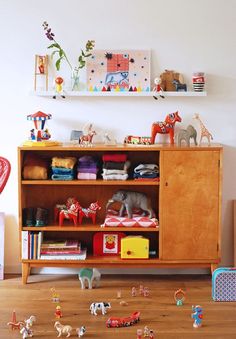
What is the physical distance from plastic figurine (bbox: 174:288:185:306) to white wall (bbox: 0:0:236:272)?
0.82 metres

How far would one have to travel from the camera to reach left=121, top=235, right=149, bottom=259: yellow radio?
4059mm

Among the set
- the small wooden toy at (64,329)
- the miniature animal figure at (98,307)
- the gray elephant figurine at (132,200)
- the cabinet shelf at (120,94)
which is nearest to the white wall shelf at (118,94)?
the cabinet shelf at (120,94)

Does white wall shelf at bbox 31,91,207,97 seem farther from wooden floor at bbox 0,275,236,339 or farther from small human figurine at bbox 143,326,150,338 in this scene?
small human figurine at bbox 143,326,150,338

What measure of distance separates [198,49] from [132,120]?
0.60 metres

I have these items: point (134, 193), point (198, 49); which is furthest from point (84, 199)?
point (198, 49)

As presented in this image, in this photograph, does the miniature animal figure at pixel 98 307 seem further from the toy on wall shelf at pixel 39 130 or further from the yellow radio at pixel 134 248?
the toy on wall shelf at pixel 39 130

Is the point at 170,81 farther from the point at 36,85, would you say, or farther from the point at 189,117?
the point at 36,85

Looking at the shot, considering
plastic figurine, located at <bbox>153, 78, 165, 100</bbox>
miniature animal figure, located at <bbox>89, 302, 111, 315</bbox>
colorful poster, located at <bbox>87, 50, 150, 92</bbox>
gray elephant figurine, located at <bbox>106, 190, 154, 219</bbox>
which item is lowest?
miniature animal figure, located at <bbox>89, 302, 111, 315</bbox>

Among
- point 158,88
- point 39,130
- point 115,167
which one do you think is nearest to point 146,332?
point 115,167

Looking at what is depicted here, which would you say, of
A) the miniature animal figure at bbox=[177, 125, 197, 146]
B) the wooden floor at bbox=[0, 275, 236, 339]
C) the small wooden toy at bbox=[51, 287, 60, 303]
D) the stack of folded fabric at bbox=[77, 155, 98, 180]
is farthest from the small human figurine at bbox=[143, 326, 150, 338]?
the miniature animal figure at bbox=[177, 125, 197, 146]

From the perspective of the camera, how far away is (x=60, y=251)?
4105 millimetres

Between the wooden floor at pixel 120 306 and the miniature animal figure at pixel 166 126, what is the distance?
899mm

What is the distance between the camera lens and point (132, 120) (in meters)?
4.28

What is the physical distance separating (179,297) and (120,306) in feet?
1.21
